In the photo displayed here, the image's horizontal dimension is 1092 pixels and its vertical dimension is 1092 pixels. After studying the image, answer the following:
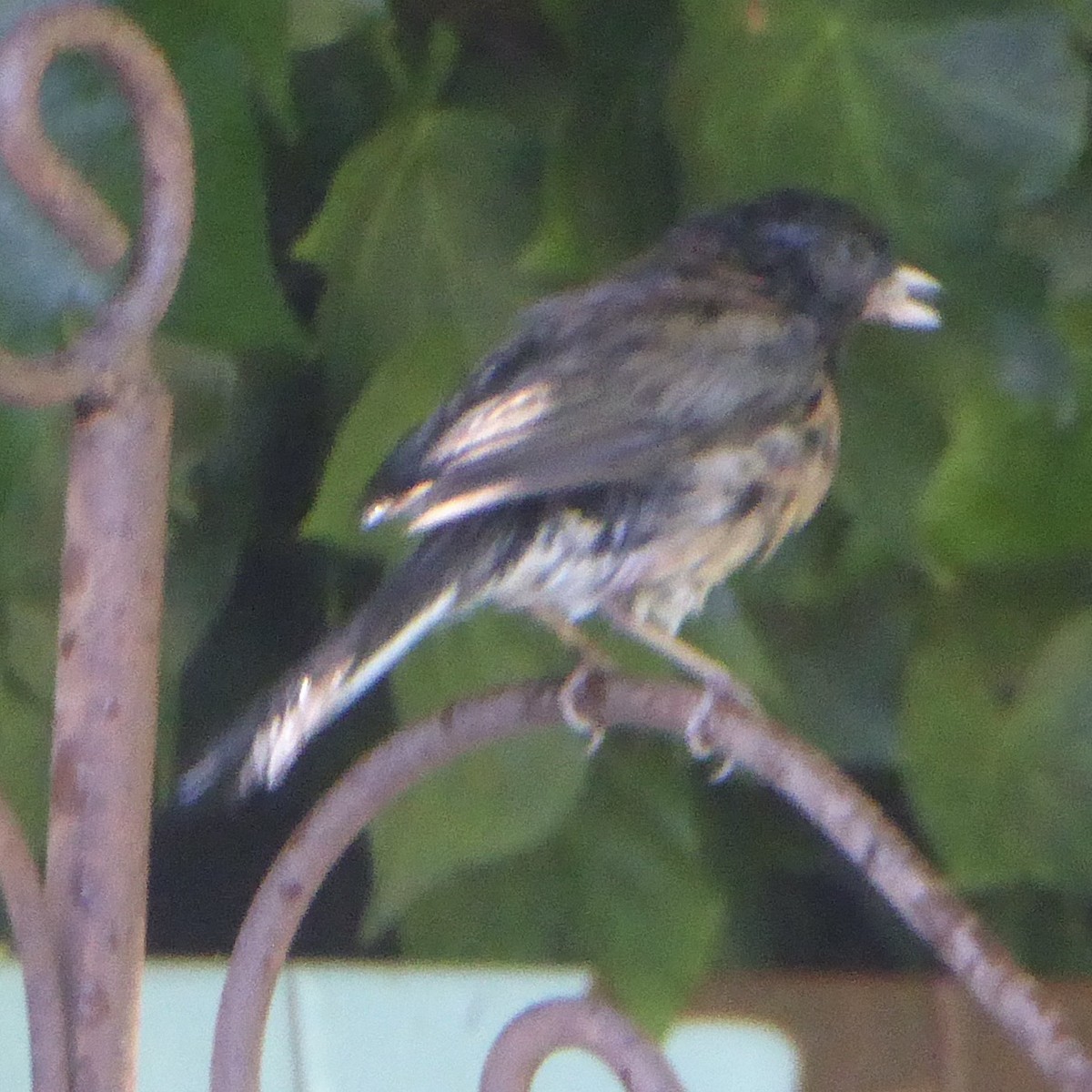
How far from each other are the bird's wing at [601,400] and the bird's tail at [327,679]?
0.13 ft

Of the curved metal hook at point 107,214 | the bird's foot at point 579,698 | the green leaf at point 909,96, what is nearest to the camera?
the curved metal hook at point 107,214

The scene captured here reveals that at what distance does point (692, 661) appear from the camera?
0.83 meters

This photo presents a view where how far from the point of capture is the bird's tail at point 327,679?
0.68m

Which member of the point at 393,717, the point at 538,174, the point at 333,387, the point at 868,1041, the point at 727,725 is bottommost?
the point at 868,1041

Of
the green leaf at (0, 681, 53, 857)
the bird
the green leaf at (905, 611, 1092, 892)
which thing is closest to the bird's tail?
the bird

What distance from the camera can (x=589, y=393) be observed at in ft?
2.57

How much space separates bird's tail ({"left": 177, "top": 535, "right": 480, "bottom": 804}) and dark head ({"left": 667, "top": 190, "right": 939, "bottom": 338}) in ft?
0.84

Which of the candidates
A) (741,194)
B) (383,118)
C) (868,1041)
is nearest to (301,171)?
(383,118)

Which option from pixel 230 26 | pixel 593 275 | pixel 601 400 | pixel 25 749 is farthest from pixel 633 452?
pixel 25 749

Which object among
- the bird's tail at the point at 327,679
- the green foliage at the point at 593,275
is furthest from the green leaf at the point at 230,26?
the bird's tail at the point at 327,679

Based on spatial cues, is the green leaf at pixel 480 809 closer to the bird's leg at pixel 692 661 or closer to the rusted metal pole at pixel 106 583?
the bird's leg at pixel 692 661

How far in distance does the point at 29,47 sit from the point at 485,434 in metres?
0.29

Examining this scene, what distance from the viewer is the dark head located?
0.83m

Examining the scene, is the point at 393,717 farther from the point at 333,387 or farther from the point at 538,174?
the point at 538,174
